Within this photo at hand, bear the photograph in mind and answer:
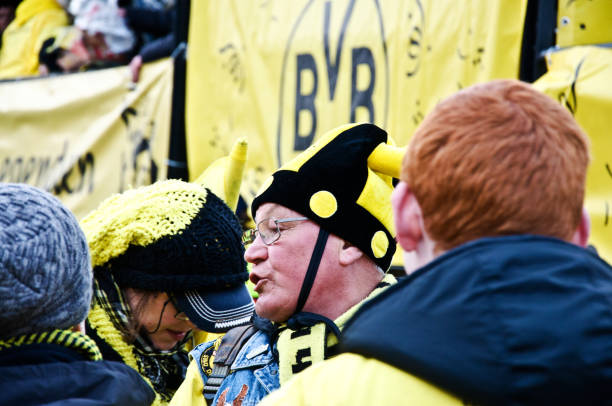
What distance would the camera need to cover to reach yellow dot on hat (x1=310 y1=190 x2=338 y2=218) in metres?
2.12

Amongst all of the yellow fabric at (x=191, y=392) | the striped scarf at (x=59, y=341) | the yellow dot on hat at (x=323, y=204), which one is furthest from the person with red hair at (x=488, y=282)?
the yellow fabric at (x=191, y=392)

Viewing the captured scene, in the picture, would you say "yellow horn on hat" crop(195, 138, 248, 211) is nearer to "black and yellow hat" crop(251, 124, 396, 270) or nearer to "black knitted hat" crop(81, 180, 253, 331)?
"black knitted hat" crop(81, 180, 253, 331)

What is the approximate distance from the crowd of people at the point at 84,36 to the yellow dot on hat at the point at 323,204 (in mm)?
3584

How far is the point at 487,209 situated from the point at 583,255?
0.14m

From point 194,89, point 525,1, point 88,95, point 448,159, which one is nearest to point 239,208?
point 194,89

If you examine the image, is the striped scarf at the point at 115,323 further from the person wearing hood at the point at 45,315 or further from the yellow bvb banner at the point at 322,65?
the yellow bvb banner at the point at 322,65

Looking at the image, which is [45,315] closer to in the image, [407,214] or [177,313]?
[407,214]

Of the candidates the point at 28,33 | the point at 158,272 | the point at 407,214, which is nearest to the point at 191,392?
the point at 158,272

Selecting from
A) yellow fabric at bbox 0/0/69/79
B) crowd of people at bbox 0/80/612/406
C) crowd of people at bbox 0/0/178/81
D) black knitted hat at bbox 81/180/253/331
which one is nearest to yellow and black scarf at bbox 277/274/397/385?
crowd of people at bbox 0/80/612/406

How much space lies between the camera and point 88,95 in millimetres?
6148

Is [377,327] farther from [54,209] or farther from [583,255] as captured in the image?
[54,209]

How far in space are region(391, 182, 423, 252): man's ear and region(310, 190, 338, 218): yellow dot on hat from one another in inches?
37.8

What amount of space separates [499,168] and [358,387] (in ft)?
1.15

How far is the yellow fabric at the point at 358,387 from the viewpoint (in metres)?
0.99
